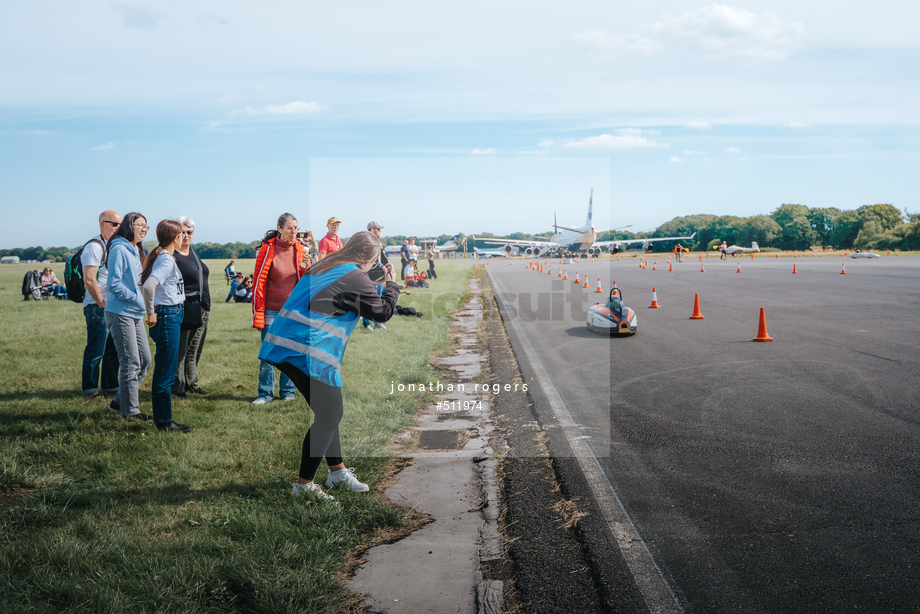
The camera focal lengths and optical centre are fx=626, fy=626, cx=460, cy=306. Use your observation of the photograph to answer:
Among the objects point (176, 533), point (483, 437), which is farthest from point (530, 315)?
point (176, 533)

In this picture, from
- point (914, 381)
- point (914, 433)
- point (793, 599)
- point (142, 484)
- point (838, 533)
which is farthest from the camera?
point (914, 381)

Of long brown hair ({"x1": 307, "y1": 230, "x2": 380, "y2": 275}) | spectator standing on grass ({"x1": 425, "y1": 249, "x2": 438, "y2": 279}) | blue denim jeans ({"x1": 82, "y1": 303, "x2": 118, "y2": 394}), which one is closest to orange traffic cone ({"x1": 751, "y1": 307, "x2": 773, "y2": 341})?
long brown hair ({"x1": 307, "y1": 230, "x2": 380, "y2": 275})

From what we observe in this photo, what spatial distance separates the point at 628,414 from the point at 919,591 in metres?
3.40

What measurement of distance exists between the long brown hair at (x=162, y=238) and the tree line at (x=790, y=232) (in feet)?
274

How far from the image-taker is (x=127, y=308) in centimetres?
587

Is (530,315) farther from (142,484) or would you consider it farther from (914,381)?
(142,484)

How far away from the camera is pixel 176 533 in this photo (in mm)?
3783

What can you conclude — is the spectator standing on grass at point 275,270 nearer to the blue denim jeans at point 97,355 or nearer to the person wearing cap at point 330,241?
the blue denim jeans at point 97,355

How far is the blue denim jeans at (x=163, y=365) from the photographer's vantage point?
5.76 meters

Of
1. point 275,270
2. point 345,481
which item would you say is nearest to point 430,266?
point 275,270

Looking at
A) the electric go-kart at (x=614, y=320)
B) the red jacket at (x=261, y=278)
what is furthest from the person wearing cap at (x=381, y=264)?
the electric go-kart at (x=614, y=320)

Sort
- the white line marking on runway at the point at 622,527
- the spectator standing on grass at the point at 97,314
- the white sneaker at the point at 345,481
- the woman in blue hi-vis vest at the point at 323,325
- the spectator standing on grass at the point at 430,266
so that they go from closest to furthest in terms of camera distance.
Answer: the white line marking on runway at the point at 622,527 < the woman in blue hi-vis vest at the point at 323,325 < the white sneaker at the point at 345,481 < the spectator standing on grass at the point at 97,314 < the spectator standing on grass at the point at 430,266

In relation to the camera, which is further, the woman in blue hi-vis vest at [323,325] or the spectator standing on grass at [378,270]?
the spectator standing on grass at [378,270]

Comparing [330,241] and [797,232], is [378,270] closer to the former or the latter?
[330,241]
